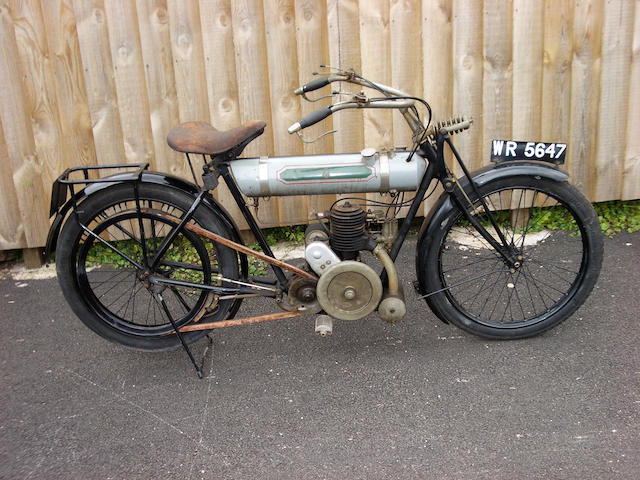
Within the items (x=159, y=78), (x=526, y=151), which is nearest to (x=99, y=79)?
(x=159, y=78)

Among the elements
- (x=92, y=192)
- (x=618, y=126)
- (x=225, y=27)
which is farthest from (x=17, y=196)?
(x=618, y=126)

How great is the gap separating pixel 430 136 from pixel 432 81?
160 cm

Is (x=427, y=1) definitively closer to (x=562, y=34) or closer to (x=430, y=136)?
(x=562, y=34)

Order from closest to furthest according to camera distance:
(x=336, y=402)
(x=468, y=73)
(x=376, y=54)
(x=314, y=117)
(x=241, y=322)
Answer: (x=314, y=117), (x=336, y=402), (x=241, y=322), (x=376, y=54), (x=468, y=73)

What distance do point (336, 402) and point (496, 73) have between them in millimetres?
2978

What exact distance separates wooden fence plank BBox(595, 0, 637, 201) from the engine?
2661mm

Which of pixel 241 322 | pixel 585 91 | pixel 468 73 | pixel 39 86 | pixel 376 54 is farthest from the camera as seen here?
pixel 585 91

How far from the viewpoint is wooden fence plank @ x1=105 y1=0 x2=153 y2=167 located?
4.66 metres

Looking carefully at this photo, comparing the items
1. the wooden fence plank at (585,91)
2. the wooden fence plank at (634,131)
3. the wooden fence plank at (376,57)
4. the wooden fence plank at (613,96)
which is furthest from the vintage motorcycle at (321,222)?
the wooden fence plank at (634,131)

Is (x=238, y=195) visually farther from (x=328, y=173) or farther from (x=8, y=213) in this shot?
(x=8, y=213)

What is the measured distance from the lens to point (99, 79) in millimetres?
4762

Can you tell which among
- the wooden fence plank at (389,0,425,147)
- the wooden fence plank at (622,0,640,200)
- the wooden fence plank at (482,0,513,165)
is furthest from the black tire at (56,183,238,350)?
the wooden fence plank at (622,0,640,200)

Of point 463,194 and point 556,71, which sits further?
point 556,71

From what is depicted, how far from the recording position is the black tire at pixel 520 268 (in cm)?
364
